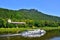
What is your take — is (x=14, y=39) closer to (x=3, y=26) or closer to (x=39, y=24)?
(x=3, y=26)

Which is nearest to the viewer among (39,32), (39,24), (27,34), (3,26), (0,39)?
(0,39)

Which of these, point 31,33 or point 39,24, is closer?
point 31,33

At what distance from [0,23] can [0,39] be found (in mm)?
35438

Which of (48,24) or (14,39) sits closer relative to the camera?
(14,39)

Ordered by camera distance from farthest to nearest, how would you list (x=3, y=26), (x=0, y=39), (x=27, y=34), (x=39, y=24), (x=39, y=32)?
(x=39, y=24), (x=3, y=26), (x=39, y=32), (x=27, y=34), (x=0, y=39)

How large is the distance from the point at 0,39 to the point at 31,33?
17.4 meters

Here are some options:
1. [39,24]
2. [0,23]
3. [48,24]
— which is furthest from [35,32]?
[48,24]

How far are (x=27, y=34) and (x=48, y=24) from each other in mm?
47326

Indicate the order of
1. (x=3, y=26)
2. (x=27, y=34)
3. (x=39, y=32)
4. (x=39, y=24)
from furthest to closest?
(x=39, y=24) → (x=3, y=26) → (x=39, y=32) → (x=27, y=34)

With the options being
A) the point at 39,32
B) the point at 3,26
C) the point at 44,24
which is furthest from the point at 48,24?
the point at 39,32

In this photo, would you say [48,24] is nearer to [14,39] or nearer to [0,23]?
[0,23]

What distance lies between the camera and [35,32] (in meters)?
57.8

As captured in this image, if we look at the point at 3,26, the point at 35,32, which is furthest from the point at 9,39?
the point at 3,26

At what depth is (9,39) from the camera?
41.2 meters
